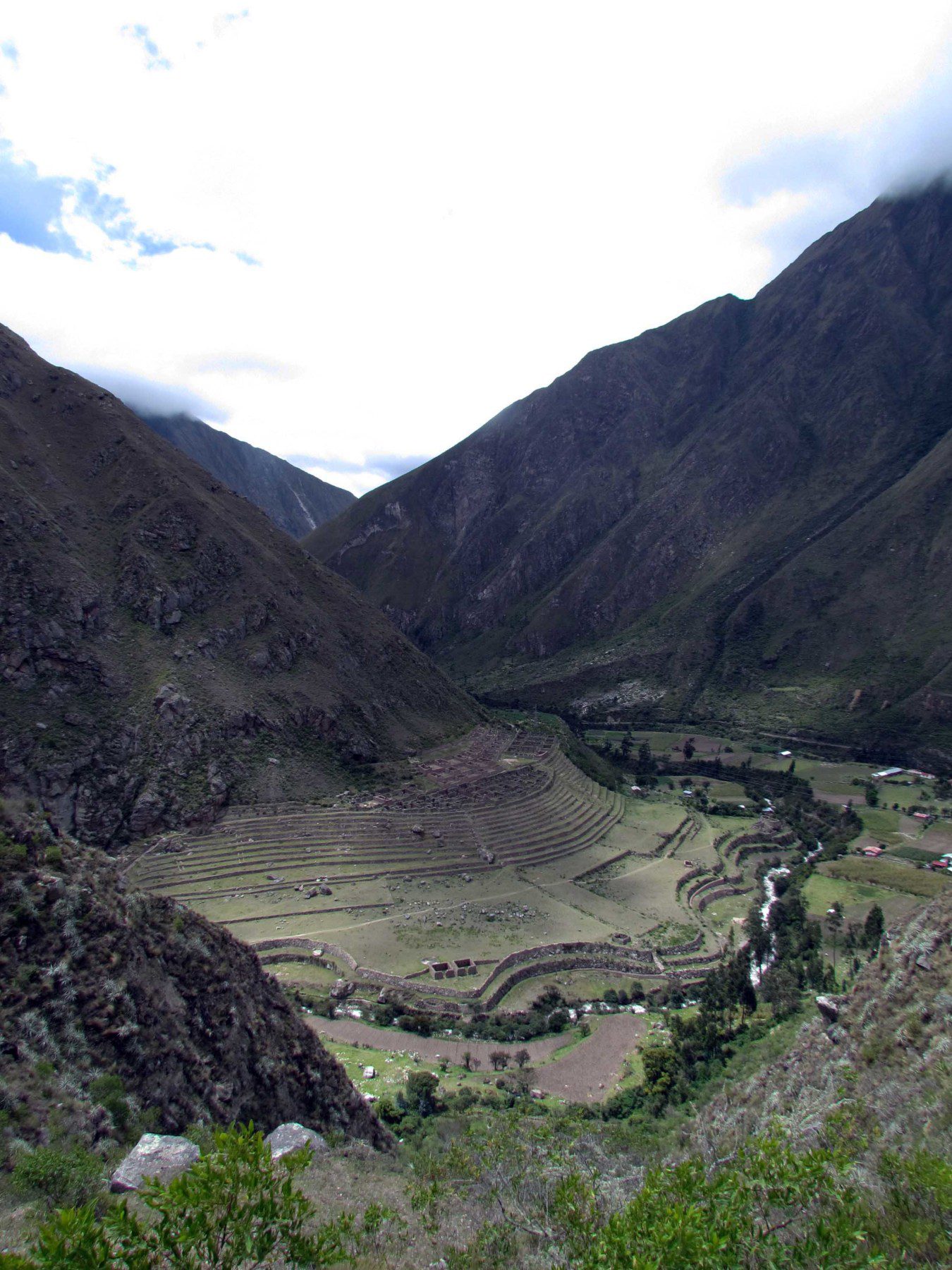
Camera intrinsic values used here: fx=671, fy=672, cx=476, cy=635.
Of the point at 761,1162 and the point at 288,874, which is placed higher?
the point at 761,1162

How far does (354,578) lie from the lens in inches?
7515

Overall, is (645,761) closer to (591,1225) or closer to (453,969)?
(453,969)

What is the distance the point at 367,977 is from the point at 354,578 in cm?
16093

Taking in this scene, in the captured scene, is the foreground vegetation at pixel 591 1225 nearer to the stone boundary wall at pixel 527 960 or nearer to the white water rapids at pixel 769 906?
the stone boundary wall at pixel 527 960

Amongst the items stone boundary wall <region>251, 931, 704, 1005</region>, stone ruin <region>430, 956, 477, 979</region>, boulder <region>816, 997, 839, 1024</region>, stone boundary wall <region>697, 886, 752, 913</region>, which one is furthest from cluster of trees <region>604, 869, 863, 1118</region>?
stone ruin <region>430, 956, 477, 979</region>

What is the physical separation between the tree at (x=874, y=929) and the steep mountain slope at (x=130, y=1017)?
3571cm

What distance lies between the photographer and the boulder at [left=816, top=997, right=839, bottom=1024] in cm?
2272

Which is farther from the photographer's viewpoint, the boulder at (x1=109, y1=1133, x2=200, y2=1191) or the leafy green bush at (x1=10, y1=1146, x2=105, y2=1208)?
the boulder at (x1=109, y1=1133, x2=200, y2=1191)

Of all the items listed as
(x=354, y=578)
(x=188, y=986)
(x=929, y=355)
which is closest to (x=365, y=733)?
(x=188, y=986)

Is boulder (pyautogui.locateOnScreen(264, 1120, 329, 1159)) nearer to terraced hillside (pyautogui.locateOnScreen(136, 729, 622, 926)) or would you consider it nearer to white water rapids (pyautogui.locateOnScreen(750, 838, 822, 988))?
terraced hillside (pyautogui.locateOnScreen(136, 729, 622, 926))

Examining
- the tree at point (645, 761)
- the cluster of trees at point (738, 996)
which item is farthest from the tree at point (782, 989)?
the tree at point (645, 761)

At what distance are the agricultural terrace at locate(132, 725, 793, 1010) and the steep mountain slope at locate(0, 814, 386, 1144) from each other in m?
16.5

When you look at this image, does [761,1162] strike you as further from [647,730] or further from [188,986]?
[647,730]

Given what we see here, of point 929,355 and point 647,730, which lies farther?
point 929,355
